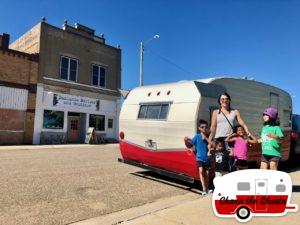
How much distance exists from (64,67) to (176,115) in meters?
19.3

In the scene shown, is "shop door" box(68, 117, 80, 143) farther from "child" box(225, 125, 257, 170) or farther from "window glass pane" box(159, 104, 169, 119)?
"child" box(225, 125, 257, 170)

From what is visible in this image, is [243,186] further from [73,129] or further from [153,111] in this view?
[73,129]

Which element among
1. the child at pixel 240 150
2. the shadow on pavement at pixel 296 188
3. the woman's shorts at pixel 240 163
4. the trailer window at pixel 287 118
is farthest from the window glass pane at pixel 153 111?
the trailer window at pixel 287 118

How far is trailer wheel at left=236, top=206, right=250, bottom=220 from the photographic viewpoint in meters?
4.55

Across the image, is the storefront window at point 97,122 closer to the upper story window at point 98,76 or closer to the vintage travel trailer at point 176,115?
the upper story window at point 98,76

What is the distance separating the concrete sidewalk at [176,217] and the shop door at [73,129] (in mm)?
20092

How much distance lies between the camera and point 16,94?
2219 centimetres

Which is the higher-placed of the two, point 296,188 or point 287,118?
point 287,118

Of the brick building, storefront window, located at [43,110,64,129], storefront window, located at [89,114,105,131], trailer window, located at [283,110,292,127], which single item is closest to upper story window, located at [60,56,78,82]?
the brick building

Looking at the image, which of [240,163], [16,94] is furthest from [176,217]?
[16,94]

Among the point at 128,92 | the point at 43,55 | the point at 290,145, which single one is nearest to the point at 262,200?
the point at 128,92

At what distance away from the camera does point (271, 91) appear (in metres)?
10.4

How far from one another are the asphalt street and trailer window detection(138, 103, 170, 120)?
1.73 m

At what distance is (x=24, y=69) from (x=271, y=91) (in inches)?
697
